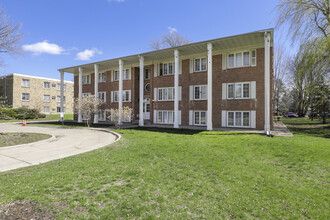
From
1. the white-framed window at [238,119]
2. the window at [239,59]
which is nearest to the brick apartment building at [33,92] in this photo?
the white-framed window at [238,119]

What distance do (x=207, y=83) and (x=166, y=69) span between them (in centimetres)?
538

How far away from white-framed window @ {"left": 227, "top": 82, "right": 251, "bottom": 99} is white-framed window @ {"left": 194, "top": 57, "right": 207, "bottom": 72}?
3.18 m

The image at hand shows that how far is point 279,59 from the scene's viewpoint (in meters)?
34.9

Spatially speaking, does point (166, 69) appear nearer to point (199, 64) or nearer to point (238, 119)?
point (199, 64)

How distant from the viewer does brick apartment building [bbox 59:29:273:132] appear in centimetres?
1579

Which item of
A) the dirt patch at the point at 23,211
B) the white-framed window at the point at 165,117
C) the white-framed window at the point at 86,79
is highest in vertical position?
the white-framed window at the point at 86,79

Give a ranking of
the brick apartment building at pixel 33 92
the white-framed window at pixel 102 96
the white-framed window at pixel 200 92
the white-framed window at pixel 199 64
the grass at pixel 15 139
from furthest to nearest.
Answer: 1. the brick apartment building at pixel 33 92
2. the white-framed window at pixel 102 96
3. the white-framed window at pixel 199 64
4. the white-framed window at pixel 200 92
5. the grass at pixel 15 139

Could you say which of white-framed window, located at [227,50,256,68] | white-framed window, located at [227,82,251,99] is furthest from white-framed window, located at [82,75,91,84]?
white-framed window, located at [227,82,251,99]

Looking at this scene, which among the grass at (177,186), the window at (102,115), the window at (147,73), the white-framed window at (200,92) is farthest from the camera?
the window at (102,115)

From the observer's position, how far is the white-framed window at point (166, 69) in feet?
69.0

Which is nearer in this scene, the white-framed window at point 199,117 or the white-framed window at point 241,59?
the white-framed window at point 241,59

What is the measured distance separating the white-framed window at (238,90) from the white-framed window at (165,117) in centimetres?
642

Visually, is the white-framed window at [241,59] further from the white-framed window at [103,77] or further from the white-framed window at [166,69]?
the white-framed window at [103,77]

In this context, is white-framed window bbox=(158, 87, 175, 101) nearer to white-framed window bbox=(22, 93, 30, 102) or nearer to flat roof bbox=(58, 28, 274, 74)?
flat roof bbox=(58, 28, 274, 74)
